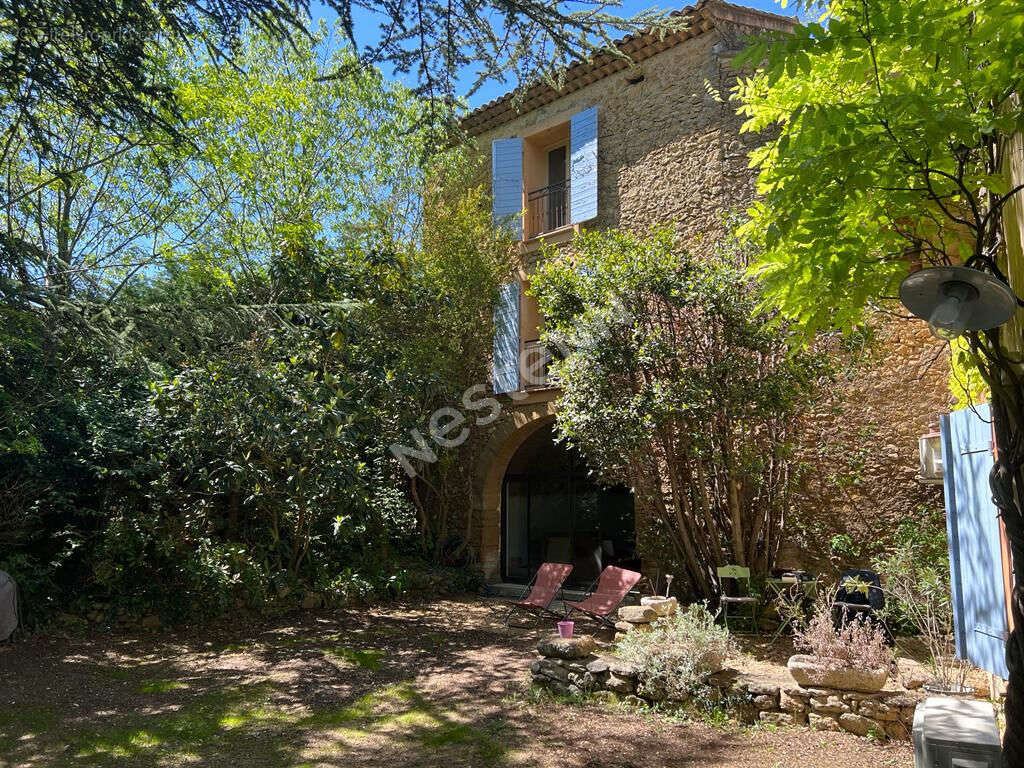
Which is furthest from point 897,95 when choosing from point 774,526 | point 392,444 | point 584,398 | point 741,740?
point 392,444

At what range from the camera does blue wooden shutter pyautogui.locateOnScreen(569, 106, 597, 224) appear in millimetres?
11656

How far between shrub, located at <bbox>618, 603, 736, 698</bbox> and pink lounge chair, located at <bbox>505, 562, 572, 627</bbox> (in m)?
3.04

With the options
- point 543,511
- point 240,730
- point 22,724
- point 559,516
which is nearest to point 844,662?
point 240,730

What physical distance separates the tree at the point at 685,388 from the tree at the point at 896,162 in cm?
401

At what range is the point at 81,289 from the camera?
6.30 meters

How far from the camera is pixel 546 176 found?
1315 centimetres

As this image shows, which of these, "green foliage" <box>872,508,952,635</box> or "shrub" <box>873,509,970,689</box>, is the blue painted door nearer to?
"shrub" <box>873,509,970,689</box>

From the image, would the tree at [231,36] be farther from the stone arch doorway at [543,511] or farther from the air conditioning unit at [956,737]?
the stone arch doorway at [543,511]

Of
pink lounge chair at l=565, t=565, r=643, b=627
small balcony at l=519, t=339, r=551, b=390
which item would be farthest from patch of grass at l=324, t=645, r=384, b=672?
small balcony at l=519, t=339, r=551, b=390

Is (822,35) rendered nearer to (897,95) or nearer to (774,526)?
(897,95)

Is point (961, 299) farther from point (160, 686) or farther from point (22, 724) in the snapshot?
point (160, 686)

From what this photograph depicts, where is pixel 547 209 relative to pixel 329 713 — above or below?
above

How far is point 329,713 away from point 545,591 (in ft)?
12.2

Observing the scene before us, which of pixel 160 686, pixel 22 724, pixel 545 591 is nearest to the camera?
pixel 22 724
